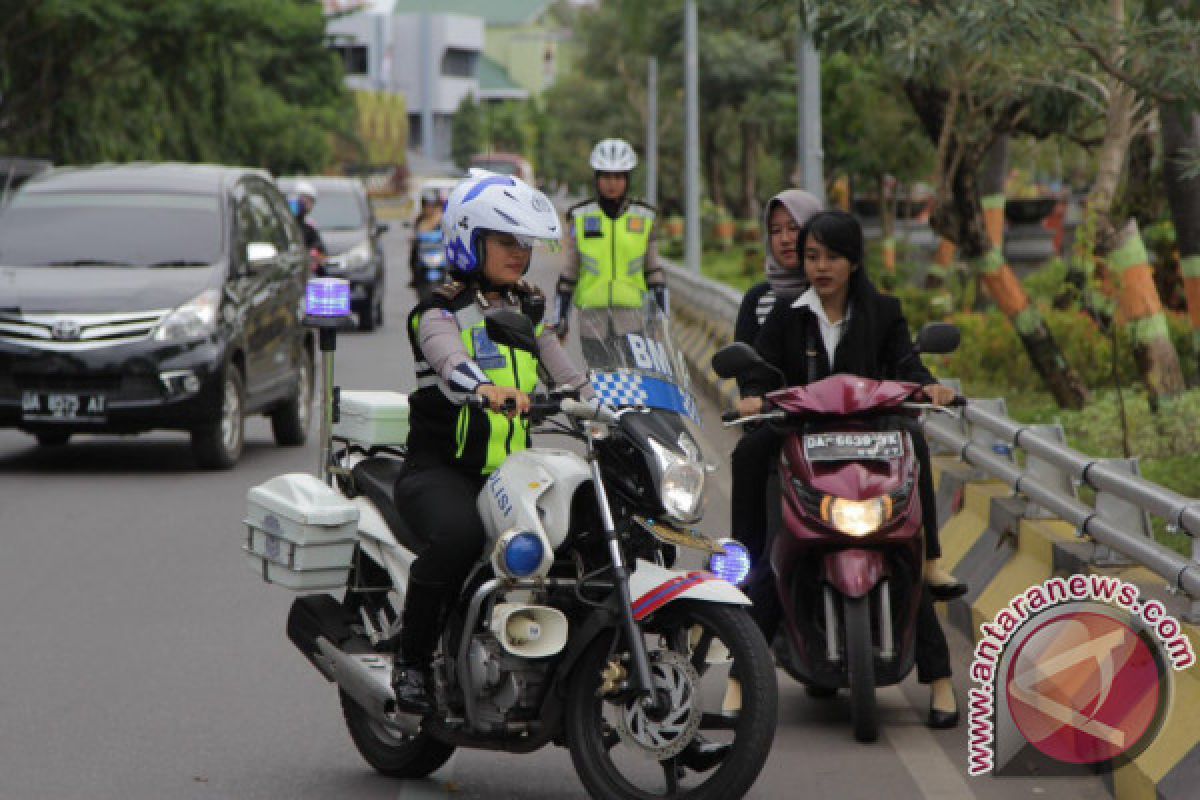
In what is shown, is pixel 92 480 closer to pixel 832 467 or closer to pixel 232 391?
pixel 232 391

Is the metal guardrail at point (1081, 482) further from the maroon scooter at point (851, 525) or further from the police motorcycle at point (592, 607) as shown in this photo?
the police motorcycle at point (592, 607)

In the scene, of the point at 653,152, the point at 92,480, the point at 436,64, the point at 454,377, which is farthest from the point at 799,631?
the point at 436,64

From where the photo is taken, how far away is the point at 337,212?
103 ft

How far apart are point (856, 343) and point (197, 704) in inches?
104

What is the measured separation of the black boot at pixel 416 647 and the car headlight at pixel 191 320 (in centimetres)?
863

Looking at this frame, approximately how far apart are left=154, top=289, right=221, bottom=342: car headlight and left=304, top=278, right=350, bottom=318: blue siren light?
305 inches

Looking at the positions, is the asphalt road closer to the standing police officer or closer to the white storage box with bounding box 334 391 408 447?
the white storage box with bounding box 334 391 408 447

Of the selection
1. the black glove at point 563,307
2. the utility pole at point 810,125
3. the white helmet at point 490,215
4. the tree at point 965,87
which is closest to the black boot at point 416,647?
the white helmet at point 490,215

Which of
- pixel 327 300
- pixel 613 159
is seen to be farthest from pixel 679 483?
pixel 613 159

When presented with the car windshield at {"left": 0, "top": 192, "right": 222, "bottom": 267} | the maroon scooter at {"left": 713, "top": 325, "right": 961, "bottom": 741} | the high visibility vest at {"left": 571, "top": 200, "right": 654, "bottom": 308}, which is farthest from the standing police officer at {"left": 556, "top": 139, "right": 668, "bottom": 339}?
the maroon scooter at {"left": 713, "top": 325, "right": 961, "bottom": 741}

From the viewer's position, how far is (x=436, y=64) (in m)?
170

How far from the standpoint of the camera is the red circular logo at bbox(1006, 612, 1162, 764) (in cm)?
697

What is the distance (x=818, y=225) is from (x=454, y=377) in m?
1.93

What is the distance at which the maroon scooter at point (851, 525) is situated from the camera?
7.41 m
